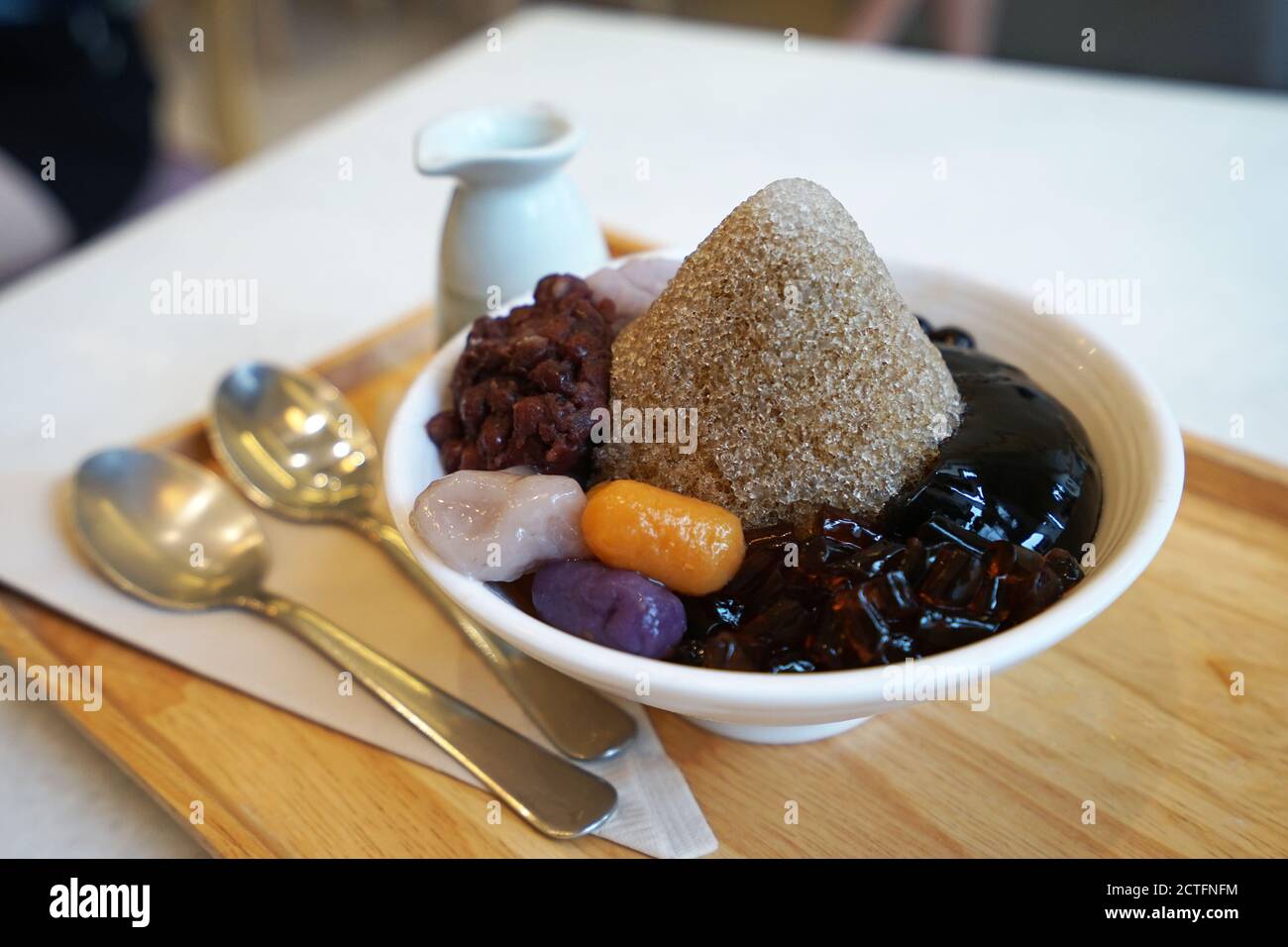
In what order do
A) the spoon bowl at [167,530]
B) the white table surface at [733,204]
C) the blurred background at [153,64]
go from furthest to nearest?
the blurred background at [153,64]
the white table surface at [733,204]
the spoon bowl at [167,530]

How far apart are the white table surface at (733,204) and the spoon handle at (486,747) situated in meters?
0.26

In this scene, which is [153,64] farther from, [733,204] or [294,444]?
[294,444]

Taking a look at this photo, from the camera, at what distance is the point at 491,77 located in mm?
2174

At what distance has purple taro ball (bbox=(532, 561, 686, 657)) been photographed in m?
0.72

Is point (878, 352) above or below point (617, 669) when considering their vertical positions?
above

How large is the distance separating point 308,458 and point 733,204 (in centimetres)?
83

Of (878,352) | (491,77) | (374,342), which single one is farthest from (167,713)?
(491,77)

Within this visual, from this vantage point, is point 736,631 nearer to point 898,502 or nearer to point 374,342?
point 898,502

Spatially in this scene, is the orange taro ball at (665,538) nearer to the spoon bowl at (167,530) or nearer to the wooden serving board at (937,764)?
the wooden serving board at (937,764)

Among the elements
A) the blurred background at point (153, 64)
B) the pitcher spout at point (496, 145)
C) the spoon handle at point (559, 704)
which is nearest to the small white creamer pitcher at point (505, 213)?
the pitcher spout at point (496, 145)

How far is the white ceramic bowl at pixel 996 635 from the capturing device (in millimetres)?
661

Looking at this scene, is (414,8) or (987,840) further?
(414,8)

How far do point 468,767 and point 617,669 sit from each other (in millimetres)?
209

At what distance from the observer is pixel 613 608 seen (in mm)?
729
